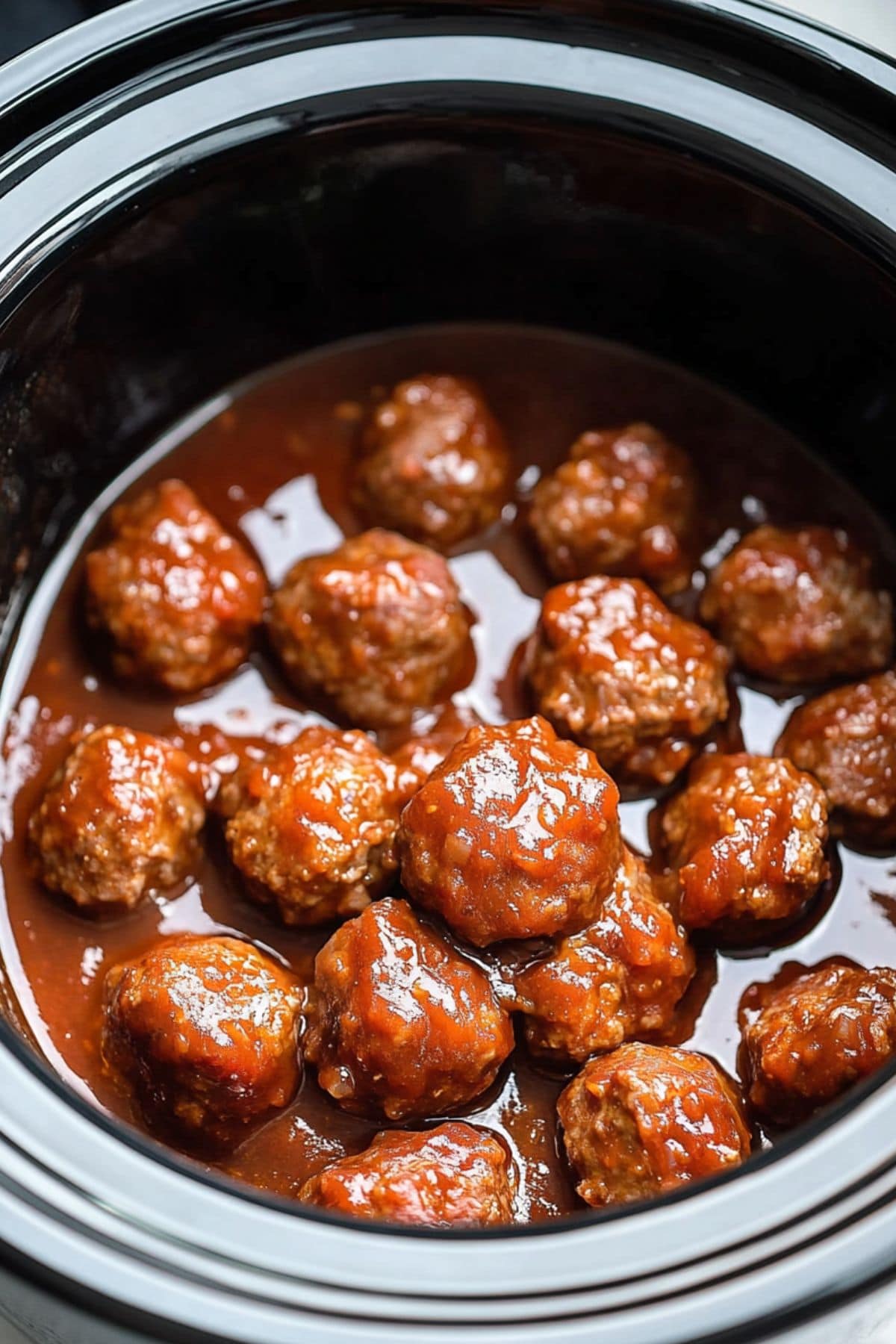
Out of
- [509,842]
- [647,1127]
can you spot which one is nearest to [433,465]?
[509,842]

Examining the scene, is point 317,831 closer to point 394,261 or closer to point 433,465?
point 433,465

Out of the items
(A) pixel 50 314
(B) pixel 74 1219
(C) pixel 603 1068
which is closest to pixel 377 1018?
(C) pixel 603 1068

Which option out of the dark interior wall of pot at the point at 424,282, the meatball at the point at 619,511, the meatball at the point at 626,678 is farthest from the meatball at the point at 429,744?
the dark interior wall of pot at the point at 424,282

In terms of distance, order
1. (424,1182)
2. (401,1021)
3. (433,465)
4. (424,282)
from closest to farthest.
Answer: (424,1182), (401,1021), (433,465), (424,282)

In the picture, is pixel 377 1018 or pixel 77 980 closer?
pixel 377 1018

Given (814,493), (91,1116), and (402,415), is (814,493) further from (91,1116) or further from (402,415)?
(91,1116)

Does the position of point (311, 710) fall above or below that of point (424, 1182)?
above
